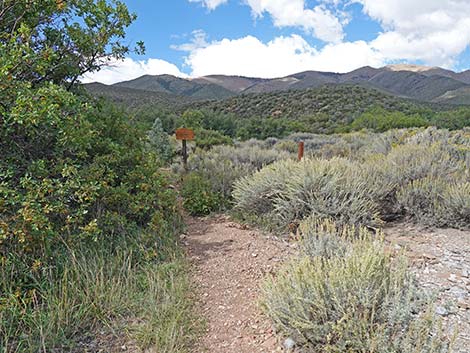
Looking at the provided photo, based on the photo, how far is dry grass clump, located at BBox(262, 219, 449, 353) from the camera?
2.14m

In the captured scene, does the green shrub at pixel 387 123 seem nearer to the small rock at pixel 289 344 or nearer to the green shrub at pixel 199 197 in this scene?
the green shrub at pixel 199 197

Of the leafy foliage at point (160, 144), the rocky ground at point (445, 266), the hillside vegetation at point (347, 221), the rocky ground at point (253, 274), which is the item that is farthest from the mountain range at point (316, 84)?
the rocky ground at point (445, 266)

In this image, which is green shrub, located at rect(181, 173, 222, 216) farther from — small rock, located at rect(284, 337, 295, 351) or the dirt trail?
small rock, located at rect(284, 337, 295, 351)

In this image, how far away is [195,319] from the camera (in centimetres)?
296

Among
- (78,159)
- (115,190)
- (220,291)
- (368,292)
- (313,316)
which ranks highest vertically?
(78,159)

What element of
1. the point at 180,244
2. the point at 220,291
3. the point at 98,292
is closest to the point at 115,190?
the point at 180,244

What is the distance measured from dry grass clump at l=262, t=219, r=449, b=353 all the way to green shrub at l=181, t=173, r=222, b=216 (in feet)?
11.7

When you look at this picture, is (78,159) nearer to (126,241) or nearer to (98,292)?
(126,241)

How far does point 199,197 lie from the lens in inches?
251

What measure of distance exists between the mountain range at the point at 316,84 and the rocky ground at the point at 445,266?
63.2 m

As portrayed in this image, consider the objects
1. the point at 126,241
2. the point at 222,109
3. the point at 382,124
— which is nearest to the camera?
the point at 126,241

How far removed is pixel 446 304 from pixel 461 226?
2347 mm

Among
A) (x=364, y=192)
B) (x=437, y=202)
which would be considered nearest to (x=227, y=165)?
(x=364, y=192)

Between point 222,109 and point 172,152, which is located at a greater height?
point 222,109
